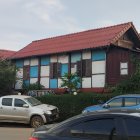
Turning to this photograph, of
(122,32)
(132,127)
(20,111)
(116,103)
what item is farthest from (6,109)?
(132,127)

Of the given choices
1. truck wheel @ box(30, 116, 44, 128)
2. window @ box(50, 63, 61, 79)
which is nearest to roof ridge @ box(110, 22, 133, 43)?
window @ box(50, 63, 61, 79)

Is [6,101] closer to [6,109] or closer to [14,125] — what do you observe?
[6,109]

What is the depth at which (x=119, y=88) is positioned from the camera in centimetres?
2667

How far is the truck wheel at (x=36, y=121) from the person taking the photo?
20516 millimetres

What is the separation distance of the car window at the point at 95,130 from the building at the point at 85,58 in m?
21.6

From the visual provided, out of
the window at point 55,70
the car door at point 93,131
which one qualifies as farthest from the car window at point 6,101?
the car door at point 93,131

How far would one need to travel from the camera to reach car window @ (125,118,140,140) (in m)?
6.39

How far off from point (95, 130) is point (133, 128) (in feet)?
2.18

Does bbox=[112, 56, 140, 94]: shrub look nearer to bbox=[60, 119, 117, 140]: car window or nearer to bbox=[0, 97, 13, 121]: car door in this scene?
bbox=[0, 97, 13, 121]: car door

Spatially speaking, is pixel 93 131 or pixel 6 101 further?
pixel 6 101

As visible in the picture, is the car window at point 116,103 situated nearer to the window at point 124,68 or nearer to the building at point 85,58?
the building at point 85,58

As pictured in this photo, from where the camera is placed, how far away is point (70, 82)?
30250 mm

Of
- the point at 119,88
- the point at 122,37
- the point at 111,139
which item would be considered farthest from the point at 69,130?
the point at 122,37

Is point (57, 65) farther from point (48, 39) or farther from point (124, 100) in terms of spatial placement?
point (124, 100)
